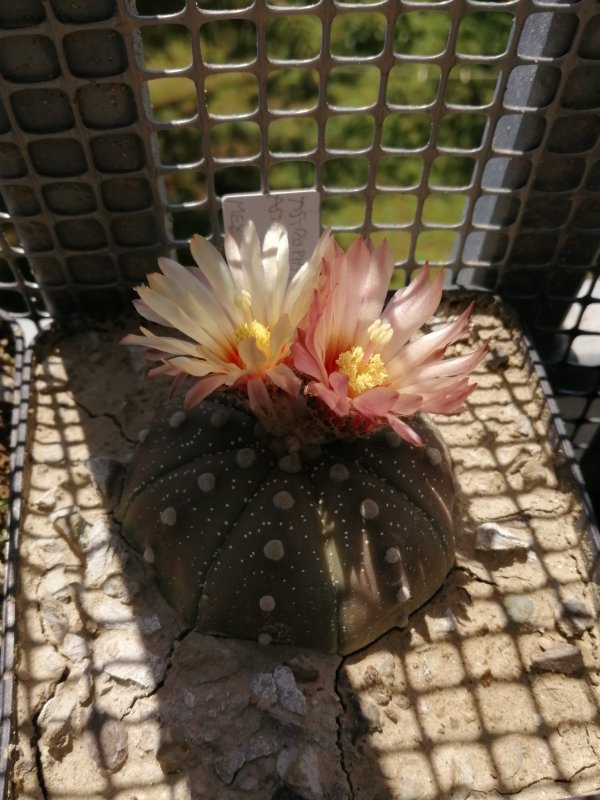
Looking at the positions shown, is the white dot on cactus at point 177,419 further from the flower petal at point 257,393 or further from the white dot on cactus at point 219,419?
the flower petal at point 257,393

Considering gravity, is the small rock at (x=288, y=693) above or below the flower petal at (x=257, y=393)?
below

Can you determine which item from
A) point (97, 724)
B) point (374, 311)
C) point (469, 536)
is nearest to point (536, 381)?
point (469, 536)

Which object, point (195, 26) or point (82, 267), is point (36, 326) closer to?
point (82, 267)

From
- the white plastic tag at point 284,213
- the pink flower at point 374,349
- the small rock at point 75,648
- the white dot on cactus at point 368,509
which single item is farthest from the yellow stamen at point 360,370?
the small rock at point 75,648

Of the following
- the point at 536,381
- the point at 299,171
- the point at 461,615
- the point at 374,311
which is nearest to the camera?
the point at 374,311

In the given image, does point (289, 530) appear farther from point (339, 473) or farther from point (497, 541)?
point (497, 541)

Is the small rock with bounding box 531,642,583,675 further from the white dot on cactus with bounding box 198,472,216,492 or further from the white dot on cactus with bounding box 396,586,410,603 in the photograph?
the white dot on cactus with bounding box 198,472,216,492
